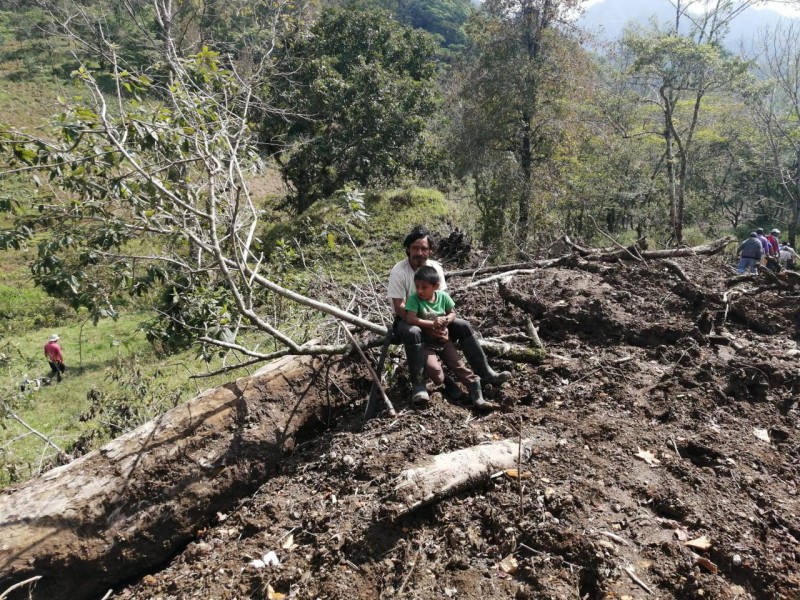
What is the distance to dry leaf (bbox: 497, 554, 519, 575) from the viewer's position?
2305 millimetres

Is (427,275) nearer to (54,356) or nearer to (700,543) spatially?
(700,543)

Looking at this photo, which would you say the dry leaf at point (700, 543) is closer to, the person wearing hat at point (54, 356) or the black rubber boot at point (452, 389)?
the black rubber boot at point (452, 389)

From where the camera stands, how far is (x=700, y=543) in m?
2.35

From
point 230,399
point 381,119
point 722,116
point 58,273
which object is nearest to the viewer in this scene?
point 230,399

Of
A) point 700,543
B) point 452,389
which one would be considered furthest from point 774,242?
point 700,543

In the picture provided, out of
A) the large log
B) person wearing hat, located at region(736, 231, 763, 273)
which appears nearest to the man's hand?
the large log

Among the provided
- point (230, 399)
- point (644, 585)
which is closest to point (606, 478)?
point (644, 585)

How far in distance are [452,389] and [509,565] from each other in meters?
1.56

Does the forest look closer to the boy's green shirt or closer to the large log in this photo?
the large log

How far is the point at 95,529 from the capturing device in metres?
2.78

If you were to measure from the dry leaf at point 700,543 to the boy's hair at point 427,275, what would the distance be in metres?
2.05

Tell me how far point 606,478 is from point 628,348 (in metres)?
2.03

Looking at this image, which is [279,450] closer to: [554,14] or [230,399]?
[230,399]

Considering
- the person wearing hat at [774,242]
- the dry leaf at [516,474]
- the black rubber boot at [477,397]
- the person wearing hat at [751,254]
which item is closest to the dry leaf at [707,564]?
the dry leaf at [516,474]
